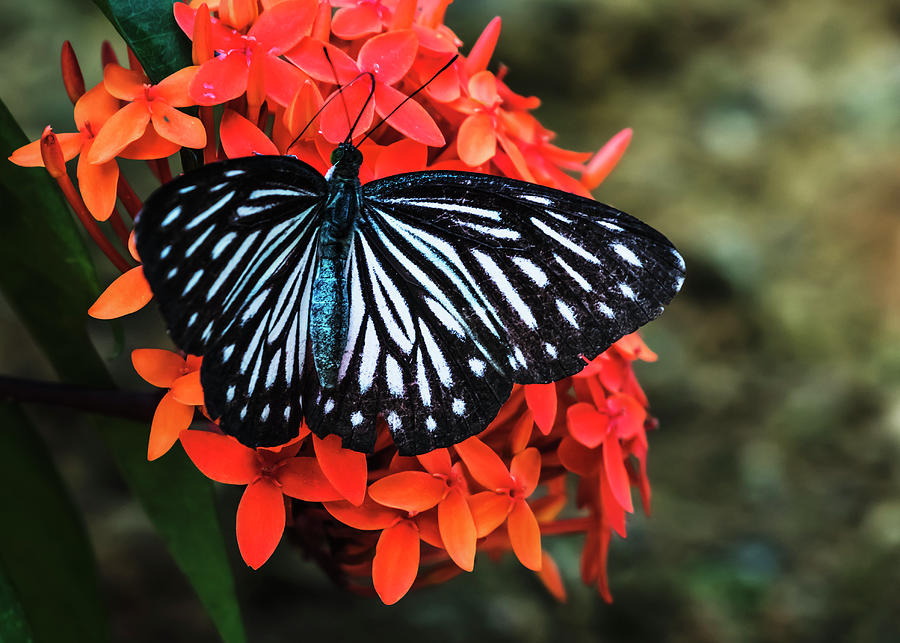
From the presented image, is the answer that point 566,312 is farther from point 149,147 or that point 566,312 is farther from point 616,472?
point 149,147

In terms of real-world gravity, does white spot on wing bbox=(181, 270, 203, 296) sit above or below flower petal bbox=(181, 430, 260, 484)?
above

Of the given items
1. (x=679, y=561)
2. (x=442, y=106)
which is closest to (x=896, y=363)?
(x=679, y=561)

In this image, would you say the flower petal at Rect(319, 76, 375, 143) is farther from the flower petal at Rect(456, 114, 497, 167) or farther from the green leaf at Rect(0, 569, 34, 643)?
the green leaf at Rect(0, 569, 34, 643)

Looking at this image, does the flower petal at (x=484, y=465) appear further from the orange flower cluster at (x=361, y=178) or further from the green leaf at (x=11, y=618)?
the green leaf at (x=11, y=618)

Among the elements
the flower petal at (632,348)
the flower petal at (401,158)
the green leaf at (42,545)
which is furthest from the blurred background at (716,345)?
the flower petal at (401,158)

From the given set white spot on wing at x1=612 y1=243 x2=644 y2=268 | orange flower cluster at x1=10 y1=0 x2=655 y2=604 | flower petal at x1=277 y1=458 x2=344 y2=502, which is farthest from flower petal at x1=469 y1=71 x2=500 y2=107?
flower petal at x1=277 y1=458 x2=344 y2=502

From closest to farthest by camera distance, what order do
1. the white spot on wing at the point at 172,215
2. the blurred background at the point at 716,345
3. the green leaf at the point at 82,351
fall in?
1. the white spot on wing at the point at 172,215
2. the green leaf at the point at 82,351
3. the blurred background at the point at 716,345

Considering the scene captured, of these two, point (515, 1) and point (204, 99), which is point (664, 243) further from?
point (515, 1)
